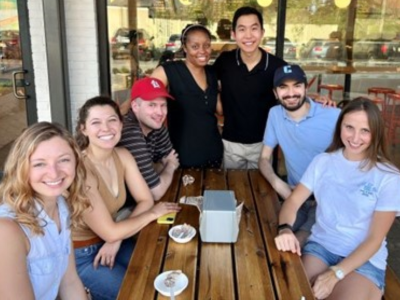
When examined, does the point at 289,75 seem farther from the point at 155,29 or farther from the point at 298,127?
the point at 155,29

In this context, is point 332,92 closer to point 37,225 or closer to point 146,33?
point 146,33

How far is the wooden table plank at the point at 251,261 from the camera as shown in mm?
1376

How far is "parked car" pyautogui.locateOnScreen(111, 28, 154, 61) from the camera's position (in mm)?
4363

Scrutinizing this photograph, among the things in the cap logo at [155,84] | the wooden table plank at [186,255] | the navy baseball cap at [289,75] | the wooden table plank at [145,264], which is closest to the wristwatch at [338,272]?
the wooden table plank at [186,255]

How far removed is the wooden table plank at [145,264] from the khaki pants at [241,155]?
1.23 meters

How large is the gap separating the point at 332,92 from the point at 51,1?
3575mm

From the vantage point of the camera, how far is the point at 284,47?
4449mm

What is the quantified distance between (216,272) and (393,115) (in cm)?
446

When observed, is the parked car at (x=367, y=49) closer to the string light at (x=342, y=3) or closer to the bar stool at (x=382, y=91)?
the string light at (x=342, y=3)

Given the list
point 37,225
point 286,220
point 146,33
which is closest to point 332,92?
point 146,33

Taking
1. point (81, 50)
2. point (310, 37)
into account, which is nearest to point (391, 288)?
point (81, 50)

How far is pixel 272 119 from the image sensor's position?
8.06ft

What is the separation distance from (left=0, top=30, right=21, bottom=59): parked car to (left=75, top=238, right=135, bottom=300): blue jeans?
8.07 feet

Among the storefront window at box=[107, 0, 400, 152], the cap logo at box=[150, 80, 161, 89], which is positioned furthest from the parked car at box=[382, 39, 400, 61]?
the cap logo at box=[150, 80, 161, 89]
